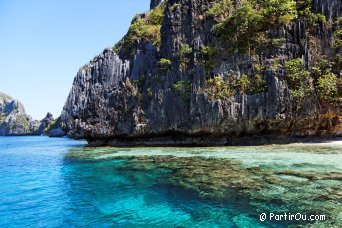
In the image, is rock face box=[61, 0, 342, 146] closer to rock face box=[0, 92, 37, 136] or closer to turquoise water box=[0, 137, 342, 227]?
turquoise water box=[0, 137, 342, 227]

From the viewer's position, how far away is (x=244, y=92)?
96.6 ft

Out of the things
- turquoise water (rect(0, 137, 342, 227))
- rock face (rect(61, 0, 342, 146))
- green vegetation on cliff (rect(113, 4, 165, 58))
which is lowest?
turquoise water (rect(0, 137, 342, 227))

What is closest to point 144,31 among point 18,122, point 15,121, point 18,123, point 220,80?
point 220,80

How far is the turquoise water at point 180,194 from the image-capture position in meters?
8.77

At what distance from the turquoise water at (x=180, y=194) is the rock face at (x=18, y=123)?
141838mm

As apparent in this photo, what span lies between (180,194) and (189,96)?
22085 millimetres

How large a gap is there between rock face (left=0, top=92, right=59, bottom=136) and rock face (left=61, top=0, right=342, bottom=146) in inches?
4631

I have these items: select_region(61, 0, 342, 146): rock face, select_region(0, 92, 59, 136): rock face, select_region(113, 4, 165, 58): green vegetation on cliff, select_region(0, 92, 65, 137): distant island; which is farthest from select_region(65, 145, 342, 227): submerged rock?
select_region(0, 92, 59, 136): rock face

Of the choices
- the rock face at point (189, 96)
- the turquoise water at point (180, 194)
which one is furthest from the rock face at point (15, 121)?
the turquoise water at point (180, 194)

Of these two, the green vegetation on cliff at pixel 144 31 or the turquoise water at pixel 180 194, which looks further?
the green vegetation on cliff at pixel 144 31

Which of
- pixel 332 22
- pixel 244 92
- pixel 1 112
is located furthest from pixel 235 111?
pixel 1 112

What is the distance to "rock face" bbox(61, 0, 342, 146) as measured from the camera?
2798cm

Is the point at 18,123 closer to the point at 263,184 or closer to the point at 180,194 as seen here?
the point at 180,194

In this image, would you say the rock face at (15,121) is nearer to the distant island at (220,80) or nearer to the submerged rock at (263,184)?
the distant island at (220,80)
